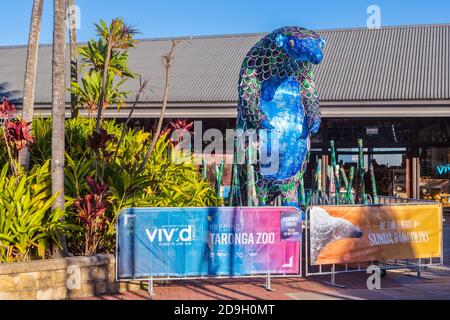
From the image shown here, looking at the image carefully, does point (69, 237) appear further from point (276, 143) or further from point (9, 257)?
point (276, 143)

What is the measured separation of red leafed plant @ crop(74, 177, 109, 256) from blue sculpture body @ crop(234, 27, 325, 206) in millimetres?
3098

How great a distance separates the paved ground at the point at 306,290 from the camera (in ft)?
25.2

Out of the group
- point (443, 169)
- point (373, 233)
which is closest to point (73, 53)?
point (373, 233)

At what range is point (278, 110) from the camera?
35.1 feet

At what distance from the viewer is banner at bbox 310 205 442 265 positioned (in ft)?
28.1

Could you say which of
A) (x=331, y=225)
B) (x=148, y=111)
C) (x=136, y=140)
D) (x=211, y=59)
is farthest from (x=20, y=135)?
(x=211, y=59)

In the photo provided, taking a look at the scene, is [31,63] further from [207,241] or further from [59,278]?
[207,241]

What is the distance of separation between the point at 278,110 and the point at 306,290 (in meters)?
3.55

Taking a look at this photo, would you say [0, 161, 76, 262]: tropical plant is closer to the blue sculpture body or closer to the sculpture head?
the blue sculpture body

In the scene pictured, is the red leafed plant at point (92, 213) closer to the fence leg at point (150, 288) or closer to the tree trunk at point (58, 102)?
the tree trunk at point (58, 102)

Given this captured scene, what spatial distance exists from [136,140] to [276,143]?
2779mm

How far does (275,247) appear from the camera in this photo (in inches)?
322

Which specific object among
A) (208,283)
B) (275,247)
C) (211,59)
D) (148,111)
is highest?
(211,59)

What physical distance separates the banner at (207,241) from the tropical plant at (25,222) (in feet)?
3.12
